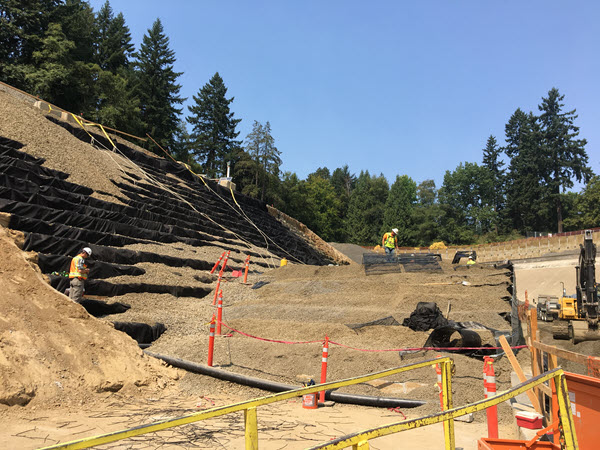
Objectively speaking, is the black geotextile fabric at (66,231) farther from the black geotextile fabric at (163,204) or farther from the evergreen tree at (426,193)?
the evergreen tree at (426,193)

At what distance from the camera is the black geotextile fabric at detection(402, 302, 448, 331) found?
1038cm

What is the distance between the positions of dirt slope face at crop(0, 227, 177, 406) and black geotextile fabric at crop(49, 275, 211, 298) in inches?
57.0

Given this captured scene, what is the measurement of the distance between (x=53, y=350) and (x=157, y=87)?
50081 millimetres

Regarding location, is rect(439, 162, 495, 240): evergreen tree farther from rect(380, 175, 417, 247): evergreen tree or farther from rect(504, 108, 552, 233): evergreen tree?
rect(380, 175, 417, 247): evergreen tree

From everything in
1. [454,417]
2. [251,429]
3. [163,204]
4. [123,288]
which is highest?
[163,204]

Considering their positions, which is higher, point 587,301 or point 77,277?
point 77,277

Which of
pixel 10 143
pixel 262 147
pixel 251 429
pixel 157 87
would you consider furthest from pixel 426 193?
pixel 251 429

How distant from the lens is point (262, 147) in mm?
59312

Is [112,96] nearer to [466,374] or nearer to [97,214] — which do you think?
[97,214]

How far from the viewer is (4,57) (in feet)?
108

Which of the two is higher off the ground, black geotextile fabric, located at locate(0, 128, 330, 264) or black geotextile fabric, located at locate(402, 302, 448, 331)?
black geotextile fabric, located at locate(0, 128, 330, 264)

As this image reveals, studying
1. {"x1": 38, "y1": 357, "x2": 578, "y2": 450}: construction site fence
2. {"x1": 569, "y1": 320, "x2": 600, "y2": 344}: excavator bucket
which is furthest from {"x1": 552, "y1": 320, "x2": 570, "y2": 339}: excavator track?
{"x1": 38, "y1": 357, "x2": 578, "y2": 450}: construction site fence

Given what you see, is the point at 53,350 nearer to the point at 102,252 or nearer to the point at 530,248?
the point at 102,252

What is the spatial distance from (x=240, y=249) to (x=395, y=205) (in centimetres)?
5453
